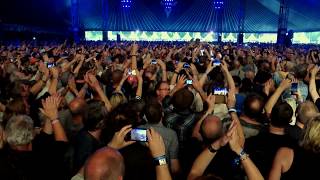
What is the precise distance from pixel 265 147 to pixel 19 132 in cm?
189

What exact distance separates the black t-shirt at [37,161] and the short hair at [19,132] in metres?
0.08

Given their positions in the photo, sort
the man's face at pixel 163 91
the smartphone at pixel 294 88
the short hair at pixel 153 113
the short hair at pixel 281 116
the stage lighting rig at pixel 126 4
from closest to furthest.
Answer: the short hair at pixel 281 116
the short hair at pixel 153 113
the smartphone at pixel 294 88
the man's face at pixel 163 91
the stage lighting rig at pixel 126 4

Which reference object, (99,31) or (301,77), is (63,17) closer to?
(99,31)

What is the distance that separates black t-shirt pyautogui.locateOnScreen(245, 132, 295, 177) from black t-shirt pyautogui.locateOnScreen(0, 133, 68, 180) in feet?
5.02

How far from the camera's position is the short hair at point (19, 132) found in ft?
10.8

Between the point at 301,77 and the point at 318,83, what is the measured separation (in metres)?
0.85

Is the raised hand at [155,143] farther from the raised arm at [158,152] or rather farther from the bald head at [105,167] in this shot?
the bald head at [105,167]

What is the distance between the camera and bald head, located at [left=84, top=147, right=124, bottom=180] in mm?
2238

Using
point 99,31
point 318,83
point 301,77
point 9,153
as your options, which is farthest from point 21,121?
point 99,31

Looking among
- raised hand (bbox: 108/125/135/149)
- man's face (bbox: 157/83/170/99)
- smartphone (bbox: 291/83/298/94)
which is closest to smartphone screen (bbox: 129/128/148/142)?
raised hand (bbox: 108/125/135/149)

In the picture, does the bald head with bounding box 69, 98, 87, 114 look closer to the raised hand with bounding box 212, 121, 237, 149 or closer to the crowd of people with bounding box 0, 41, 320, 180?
the crowd of people with bounding box 0, 41, 320, 180

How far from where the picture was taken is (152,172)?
3.31 meters

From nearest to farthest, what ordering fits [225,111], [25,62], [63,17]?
[225,111] < [25,62] < [63,17]

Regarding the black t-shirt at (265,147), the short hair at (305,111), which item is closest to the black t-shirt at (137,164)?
the black t-shirt at (265,147)
